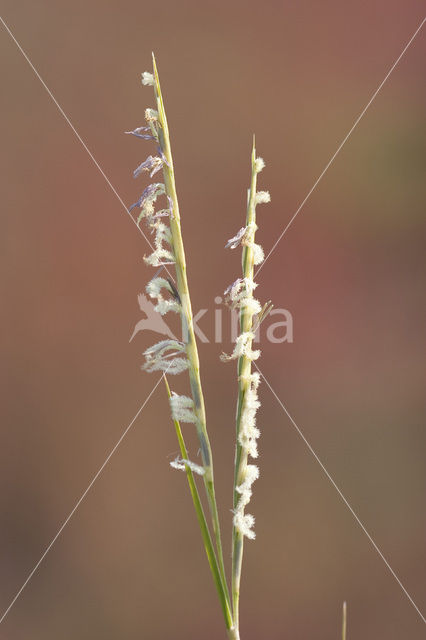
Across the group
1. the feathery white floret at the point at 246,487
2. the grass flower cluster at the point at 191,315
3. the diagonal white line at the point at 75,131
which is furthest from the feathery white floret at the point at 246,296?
the diagonal white line at the point at 75,131

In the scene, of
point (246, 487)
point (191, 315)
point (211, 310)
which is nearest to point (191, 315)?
point (191, 315)

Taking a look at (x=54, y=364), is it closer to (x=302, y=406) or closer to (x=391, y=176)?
(x=302, y=406)

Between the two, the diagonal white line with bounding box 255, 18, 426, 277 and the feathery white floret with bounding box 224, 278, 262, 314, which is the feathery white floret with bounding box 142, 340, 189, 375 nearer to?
the feathery white floret with bounding box 224, 278, 262, 314

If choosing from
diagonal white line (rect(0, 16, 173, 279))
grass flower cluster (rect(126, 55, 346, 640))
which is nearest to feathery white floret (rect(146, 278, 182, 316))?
grass flower cluster (rect(126, 55, 346, 640))

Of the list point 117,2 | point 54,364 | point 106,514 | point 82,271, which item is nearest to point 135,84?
point 117,2

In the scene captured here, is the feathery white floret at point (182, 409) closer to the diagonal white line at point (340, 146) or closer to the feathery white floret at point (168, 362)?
the feathery white floret at point (168, 362)
